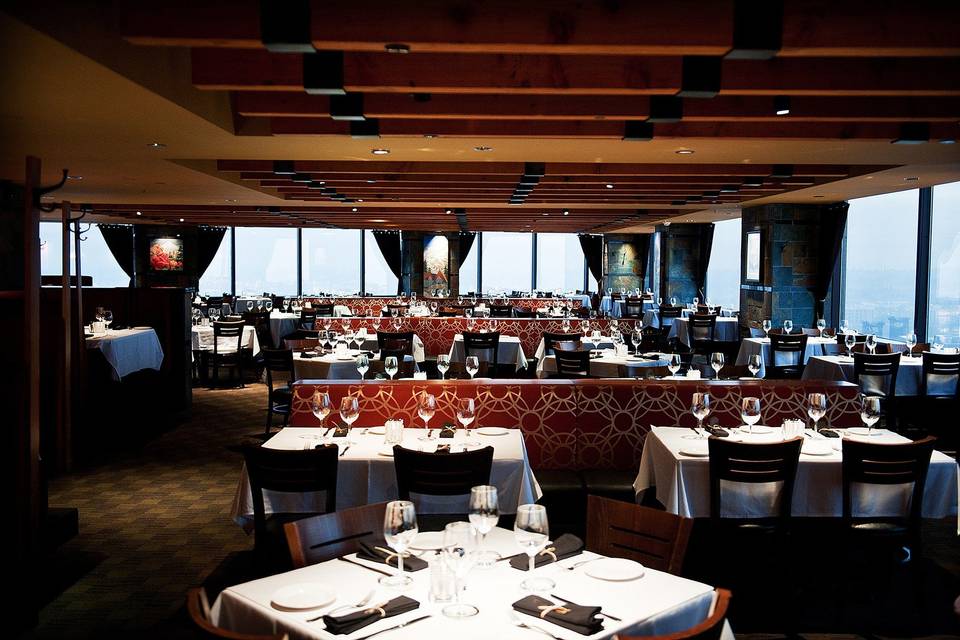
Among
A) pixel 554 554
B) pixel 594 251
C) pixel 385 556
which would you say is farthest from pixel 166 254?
pixel 554 554

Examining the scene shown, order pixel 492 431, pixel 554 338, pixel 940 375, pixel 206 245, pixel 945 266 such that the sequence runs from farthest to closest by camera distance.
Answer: pixel 206 245, pixel 945 266, pixel 554 338, pixel 940 375, pixel 492 431

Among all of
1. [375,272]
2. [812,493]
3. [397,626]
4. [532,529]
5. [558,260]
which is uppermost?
[558,260]

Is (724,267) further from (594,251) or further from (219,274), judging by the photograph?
(219,274)

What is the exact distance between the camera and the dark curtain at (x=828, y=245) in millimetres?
11891

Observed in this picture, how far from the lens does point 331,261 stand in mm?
22656

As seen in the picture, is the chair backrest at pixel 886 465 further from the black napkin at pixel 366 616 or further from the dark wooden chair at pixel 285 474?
the black napkin at pixel 366 616

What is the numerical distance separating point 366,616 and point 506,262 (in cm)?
2095

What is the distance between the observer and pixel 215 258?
2183 cm

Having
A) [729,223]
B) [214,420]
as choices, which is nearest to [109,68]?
[214,420]

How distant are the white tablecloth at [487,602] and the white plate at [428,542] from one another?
0.46ft

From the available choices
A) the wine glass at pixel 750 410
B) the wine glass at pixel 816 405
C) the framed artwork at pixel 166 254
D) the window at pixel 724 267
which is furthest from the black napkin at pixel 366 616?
the framed artwork at pixel 166 254

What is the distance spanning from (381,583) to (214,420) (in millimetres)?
7034

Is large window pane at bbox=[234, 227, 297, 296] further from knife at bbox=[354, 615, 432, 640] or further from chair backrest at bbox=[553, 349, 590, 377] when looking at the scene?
knife at bbox=[354, 615, 432, 640]

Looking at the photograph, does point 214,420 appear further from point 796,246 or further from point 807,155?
point 796,246
